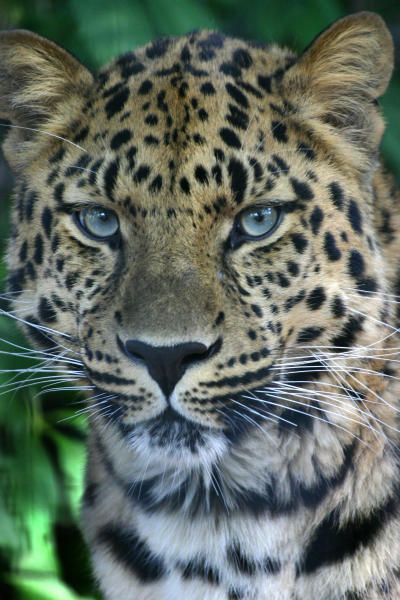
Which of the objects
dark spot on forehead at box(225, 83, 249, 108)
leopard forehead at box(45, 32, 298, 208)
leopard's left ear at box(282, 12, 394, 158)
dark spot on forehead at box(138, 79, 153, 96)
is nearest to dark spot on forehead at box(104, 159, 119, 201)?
leopard forehead at box(45, 32, 298, 208)

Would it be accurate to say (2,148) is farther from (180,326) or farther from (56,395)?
(56,395)

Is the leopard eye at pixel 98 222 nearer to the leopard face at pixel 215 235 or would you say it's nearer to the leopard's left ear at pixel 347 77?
the leopard face at pixel 215 235

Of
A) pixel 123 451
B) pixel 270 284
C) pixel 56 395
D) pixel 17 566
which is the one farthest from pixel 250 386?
pixel 17 566

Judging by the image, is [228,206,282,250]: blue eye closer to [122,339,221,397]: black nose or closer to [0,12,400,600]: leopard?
[0,12,400,600]: leopard

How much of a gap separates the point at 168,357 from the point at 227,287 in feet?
0.66

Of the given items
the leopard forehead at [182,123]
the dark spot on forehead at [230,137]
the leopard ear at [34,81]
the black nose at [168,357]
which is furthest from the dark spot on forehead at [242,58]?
the black nose at [168,357]

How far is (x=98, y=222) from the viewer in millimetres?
1915

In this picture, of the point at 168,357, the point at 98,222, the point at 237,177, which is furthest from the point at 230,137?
the point at 168,357

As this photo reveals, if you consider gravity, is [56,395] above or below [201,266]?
below

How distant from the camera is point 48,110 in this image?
202 cm

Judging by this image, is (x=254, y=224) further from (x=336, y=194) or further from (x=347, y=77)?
(x=347, y=77)

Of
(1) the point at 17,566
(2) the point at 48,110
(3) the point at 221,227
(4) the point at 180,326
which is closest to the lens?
(4) the point at 180,326

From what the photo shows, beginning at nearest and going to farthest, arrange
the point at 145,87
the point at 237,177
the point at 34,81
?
the point at 237,177, the point at 145,87, the point at 34,81

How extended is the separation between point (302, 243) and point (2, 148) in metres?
0.71
